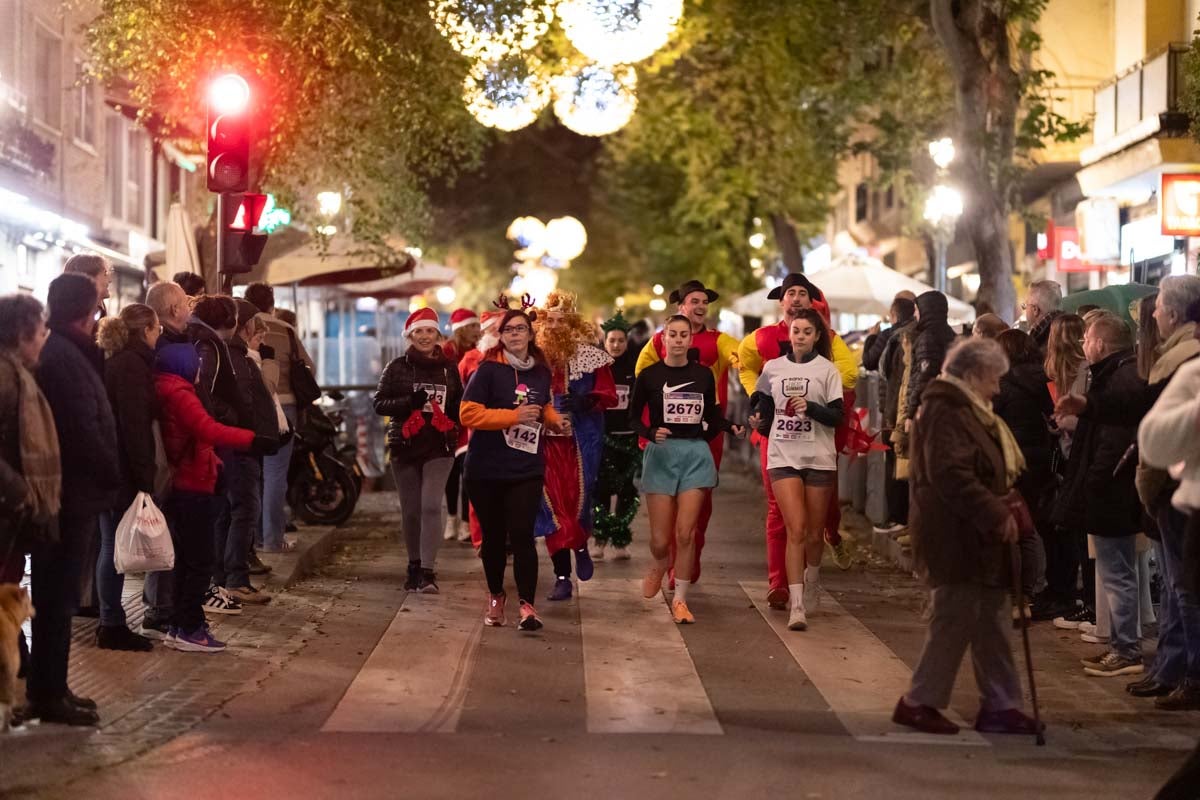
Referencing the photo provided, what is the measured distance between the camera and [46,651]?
26.8 feet

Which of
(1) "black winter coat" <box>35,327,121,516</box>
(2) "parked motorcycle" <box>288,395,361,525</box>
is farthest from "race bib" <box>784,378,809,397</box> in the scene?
(2) "parked motorcycle" <box>288,395,361,525</box>

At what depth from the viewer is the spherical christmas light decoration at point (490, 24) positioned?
17469 millimetres

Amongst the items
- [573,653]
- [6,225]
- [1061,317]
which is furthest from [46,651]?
[6,225]

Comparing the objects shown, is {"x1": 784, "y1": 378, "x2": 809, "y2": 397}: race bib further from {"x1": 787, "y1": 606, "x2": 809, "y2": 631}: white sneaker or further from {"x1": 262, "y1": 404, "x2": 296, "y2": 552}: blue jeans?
{"x1": 262, "y1": 404, "x2": 296, "y2": 552}: blue jeans

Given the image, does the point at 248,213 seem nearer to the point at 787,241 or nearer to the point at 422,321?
the point at 422,321

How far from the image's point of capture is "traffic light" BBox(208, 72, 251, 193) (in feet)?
44.8

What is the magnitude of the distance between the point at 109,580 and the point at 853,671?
4014 mm

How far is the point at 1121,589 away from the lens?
32.8 feet

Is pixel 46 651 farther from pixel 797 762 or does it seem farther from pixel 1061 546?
pixel 1061 546

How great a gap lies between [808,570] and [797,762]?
4.36 m

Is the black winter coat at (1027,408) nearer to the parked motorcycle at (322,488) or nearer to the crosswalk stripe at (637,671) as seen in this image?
the crosswalk stripe at (637,671)

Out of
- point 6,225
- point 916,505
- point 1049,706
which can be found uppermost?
point 6,225

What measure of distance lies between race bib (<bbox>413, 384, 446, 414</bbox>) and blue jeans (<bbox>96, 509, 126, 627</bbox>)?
297cm

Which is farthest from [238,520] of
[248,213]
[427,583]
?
[248,213]
